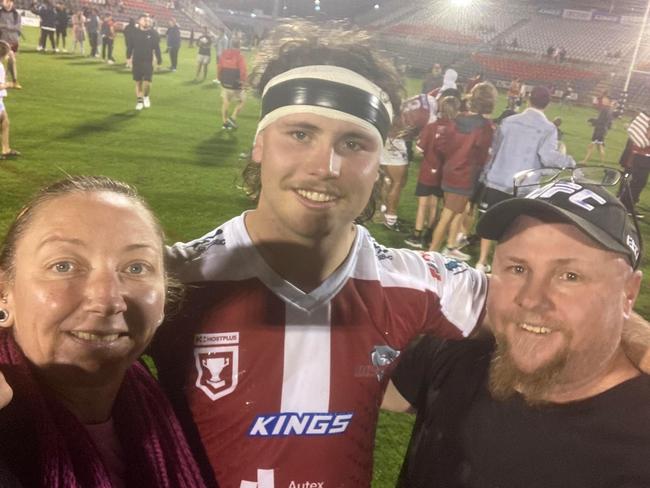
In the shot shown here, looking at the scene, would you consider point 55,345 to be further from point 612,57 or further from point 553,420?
point 612,57

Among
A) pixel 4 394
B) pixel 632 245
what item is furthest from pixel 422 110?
pixel 4 394

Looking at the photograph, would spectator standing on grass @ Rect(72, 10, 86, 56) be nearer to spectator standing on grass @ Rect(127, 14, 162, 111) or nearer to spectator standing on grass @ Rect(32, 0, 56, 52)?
spectator standing on grass @ Rect(32, 0, 56, 52)

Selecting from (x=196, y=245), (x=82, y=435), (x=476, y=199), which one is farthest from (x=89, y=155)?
(x=82, y=435)

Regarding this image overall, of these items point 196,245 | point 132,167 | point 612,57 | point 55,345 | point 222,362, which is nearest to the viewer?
point 55,345

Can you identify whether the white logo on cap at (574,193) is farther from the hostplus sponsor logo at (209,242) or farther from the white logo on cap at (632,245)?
the hostplus sponsor logo at (209,242)

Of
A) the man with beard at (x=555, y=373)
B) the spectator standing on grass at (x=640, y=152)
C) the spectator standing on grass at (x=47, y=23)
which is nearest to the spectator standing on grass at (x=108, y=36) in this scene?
the spectator standing on grass at (x=47, y=23)

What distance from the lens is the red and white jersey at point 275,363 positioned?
1.81m

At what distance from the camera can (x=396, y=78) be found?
2.23 m

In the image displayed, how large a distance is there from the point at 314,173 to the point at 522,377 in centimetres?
90

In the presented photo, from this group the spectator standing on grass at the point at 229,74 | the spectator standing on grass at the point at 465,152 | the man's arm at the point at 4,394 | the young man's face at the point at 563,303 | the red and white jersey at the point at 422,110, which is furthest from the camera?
the spectator standing on grass at the point at 229,74

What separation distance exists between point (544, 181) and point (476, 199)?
5.30 metres

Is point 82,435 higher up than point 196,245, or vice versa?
point 196,245

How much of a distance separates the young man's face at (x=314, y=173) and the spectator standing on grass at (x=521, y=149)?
4.83m

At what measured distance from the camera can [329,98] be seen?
1904 mm
